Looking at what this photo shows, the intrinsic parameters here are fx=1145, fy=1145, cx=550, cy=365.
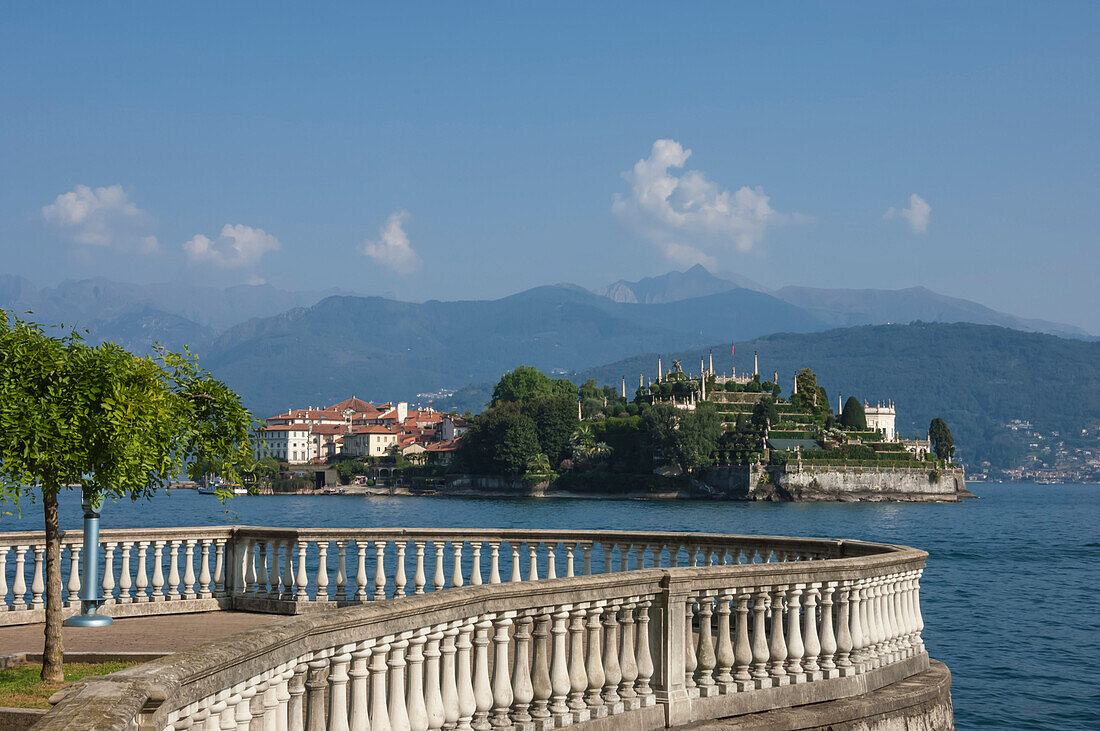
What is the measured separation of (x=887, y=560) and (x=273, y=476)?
616 feet

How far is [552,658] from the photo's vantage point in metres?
7.50

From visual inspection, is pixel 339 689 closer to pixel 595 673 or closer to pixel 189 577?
pixel 595 673

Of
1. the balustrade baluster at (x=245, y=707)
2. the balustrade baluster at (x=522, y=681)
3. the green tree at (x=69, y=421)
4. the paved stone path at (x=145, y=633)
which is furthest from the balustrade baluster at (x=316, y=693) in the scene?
the paved stone path at (x=145, y=633)

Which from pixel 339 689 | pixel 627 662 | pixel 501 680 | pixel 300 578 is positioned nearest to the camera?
pixel 339 689

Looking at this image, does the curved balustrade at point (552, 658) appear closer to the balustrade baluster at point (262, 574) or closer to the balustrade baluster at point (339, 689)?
the balustrade baluster at point (339, 689)

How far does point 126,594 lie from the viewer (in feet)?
47.0

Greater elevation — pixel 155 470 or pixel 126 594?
pixel 155 470

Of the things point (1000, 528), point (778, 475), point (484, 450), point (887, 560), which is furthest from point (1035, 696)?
point (484, 450)

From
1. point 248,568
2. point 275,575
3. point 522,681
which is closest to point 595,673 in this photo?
point 522,681

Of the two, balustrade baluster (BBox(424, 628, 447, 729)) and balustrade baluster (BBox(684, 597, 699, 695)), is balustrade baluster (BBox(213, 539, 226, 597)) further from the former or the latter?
balustrade baluster (BBox(424, 628, 447, 729))

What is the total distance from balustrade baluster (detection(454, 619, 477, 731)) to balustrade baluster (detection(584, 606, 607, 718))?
106 centimetres

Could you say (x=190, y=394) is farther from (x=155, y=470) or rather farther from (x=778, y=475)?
(x=778, y=475)

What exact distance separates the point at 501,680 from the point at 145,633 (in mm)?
7230

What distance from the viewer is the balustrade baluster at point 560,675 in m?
7.36
